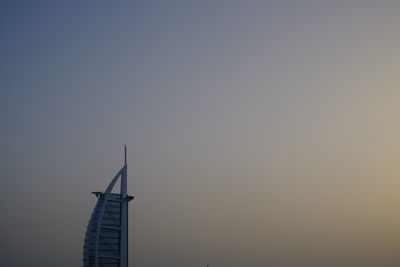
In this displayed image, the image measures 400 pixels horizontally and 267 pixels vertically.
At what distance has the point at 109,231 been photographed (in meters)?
93.8

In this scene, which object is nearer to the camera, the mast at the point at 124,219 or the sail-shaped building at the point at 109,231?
the sail-shaped building at the point at 109,231

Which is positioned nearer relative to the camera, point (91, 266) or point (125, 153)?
point (91, 266)

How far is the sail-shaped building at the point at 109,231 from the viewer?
299ft

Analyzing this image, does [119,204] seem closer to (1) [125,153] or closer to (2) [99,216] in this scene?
(2) [99,216]

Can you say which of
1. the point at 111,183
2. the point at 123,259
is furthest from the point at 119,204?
the point at 123,259

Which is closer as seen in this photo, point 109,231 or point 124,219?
point 109,231

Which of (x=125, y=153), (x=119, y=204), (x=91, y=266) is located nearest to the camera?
(x=91, y=266)

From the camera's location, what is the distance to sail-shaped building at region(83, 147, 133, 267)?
91.1 meters

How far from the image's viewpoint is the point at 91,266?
90188 mm

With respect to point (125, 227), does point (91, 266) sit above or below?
below

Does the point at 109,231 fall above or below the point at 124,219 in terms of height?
below

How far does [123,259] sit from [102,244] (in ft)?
15.9

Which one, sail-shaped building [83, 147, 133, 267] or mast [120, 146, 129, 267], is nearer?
sail-shaped building [83, 147, 133, 267]

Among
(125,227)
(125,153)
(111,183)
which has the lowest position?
(125,227)
